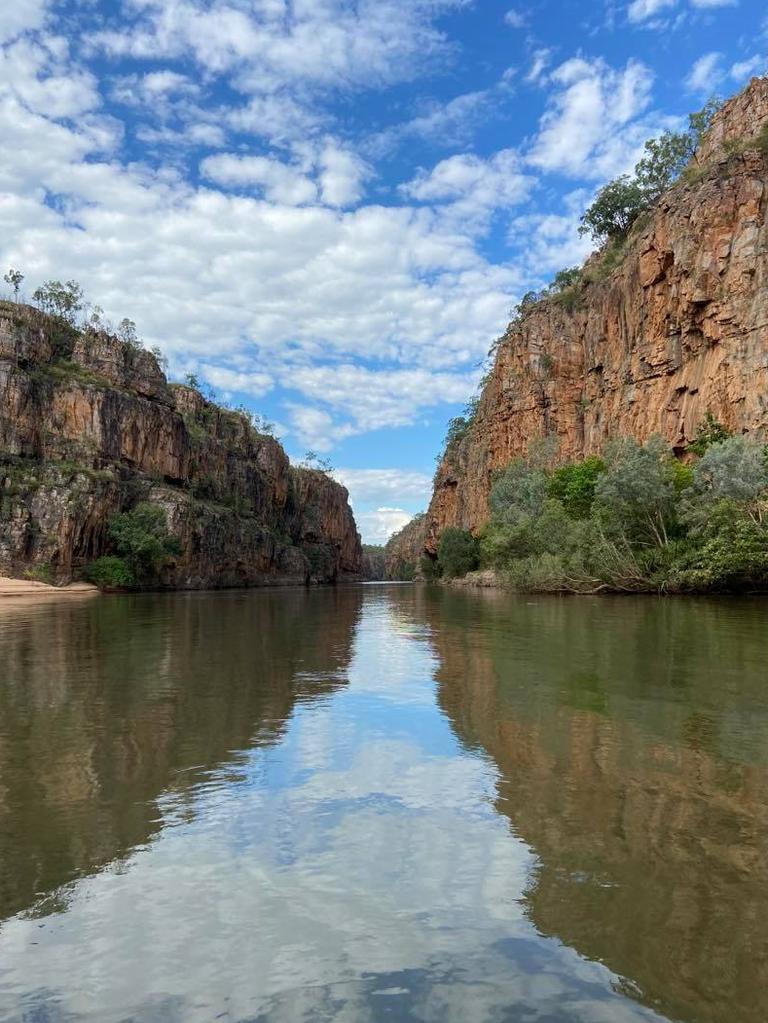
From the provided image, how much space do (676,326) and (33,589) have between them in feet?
164

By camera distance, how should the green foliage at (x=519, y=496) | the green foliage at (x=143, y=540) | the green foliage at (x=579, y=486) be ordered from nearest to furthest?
the green foliage at (x=579, y=486), the green foliage at (x=519, y=496), the green foliage at (x=143, y=540)

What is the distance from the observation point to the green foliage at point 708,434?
136ft

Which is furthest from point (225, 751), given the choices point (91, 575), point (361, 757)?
point (91, 575)

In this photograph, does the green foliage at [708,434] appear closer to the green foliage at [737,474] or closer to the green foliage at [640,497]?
the green foliage at [640,497]

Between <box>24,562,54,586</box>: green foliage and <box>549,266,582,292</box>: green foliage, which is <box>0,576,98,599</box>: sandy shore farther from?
<box>549,266,582,292</box>: green foliage

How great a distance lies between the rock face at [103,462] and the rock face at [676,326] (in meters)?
38.1

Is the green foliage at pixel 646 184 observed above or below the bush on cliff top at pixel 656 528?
above

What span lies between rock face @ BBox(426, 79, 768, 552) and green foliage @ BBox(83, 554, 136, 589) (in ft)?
134

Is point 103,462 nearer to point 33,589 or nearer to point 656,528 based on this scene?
point 33,589

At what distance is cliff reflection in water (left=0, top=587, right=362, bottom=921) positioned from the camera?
467 centimetres

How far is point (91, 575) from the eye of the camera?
62188 millimetres

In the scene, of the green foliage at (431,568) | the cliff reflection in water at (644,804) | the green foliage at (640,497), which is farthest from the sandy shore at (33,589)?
the green foliage at (431,568)

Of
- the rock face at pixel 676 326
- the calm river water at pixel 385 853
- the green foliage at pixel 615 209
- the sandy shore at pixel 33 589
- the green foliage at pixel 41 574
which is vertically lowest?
the calm river water at pixel 385 853

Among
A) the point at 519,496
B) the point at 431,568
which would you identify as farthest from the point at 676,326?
the point at 431,568
